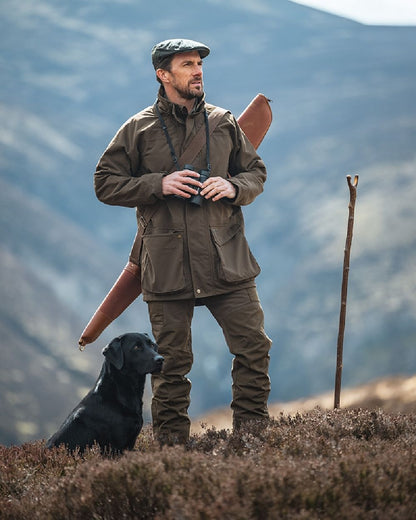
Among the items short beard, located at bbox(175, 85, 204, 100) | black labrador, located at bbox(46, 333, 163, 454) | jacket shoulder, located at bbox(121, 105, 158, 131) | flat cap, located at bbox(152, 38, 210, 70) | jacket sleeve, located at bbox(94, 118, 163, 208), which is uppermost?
flat cap, located at bbox(152, 38, 210, 70)

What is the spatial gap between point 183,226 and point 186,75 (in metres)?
0.99

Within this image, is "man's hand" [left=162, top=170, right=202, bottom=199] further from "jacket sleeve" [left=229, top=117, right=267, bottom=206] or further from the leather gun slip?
the leather gun slip

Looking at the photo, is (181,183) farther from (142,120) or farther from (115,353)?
(115,353)

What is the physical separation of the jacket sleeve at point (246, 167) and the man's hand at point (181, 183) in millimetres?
337

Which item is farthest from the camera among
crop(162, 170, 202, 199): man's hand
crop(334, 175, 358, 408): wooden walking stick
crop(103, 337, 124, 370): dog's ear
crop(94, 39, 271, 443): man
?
crop(334, 175, 358, 408): wooden walking stick

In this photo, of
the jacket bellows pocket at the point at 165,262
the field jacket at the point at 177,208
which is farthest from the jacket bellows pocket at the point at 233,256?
the jacket bellows pocket at the point at 165,262

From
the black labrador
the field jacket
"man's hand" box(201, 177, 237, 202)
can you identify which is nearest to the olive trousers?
the field jacket

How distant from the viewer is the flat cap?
5.12 metres

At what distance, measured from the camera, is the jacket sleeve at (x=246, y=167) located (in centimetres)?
525

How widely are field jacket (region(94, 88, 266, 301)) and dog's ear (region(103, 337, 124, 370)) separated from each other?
0.51m

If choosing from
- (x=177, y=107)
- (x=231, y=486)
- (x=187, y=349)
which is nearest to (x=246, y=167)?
(x=177, y=107)

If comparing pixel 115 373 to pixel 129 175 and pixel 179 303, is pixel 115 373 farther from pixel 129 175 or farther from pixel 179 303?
pixel 129 175

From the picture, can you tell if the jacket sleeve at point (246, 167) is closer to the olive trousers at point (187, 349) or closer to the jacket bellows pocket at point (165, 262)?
the jacket bellows pocket at point (165, 262)

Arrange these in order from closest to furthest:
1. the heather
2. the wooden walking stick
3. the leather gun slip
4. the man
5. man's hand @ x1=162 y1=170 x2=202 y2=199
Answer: the heather
man's hand @ x1=162 y1=170 x2=202 y2=199
the man
the leather gun slip
the wooden walking stick
